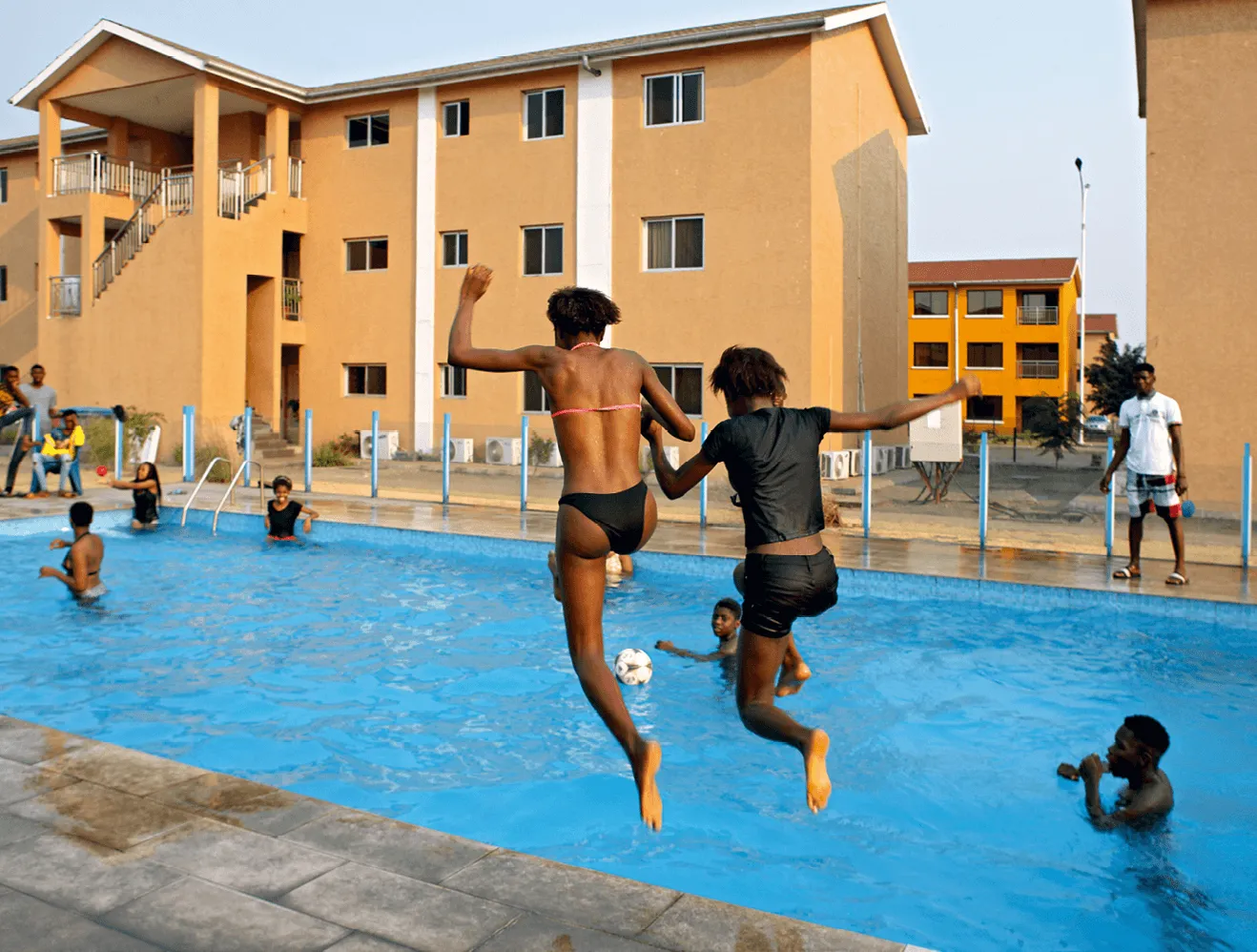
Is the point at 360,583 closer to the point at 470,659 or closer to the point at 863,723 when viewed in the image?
the point at 470,659

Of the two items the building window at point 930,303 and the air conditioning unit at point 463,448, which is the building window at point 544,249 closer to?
the air conditioning unit at point 463,448

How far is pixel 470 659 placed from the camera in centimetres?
917

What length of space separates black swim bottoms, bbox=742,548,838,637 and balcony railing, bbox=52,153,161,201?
25153mm

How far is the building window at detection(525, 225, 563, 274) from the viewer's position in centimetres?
2392

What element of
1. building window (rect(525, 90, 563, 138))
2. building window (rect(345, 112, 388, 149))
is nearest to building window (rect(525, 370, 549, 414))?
building window (rect(525, 90, 563, 138))

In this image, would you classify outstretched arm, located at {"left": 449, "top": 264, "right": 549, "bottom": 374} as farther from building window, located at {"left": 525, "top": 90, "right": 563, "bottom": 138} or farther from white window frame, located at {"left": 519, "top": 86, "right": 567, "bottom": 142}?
building window, located at {"left": 525, "top": 90, "right": 563, "bottom": 138}

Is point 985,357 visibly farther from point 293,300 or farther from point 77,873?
point 77,873

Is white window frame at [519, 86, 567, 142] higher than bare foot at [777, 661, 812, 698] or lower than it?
higher

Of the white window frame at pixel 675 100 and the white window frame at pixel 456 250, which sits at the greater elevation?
the white window frame at pixel 675 100

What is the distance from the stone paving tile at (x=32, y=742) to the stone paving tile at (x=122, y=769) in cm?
8

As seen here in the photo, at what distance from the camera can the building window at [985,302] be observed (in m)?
54.2

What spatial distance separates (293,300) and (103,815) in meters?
23.7

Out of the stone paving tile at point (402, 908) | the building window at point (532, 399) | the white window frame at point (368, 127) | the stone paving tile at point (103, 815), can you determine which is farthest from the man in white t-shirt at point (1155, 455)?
the white window frame at point (368, 127)

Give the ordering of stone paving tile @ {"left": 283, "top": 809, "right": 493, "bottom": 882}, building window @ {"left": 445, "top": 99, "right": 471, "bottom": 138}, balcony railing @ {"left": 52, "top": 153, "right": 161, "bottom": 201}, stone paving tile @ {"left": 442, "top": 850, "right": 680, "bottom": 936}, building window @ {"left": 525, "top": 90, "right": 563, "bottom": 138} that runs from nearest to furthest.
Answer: stone paving tile @ {"left": 442, "top": 850, "right": 680, "bottom": 936} < stone paving tile @ {"left": 283, "top": 809, "right": 493, "bottom": 882} < building window @ {"left": 525, "top": 90, "right": 563, "bottom": 138} < building window @ {"left": 445, "top": 99, "right": 471, "bottom": 138} < balcony railing @ {"left": 52, "top": 153, "right": 161, "bottom": 201}
